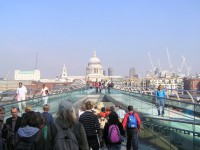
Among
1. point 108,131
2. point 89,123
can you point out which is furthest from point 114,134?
point 89,123

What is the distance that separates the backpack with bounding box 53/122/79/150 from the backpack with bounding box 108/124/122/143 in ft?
9.00

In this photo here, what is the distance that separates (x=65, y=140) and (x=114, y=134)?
2915 millimetres

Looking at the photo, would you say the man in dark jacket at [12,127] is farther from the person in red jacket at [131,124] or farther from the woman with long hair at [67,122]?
the person in red jacket at [131,124]

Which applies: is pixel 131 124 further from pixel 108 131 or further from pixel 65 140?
pixel 65 140

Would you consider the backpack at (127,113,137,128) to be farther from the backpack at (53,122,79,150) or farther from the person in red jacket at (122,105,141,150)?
the backpack at (53,122,79,150)

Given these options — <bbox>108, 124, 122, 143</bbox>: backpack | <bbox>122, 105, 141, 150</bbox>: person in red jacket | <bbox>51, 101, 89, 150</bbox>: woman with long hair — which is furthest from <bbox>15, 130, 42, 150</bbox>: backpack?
<bbox>122, 105, 141, 150</bbox>: person in red jacket

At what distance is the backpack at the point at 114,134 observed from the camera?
26.3 feet

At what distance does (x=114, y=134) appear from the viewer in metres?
8.03

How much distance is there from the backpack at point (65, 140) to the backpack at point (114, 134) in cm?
274

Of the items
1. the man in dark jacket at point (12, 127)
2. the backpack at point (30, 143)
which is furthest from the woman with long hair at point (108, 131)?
the backpack at point (30, 143)

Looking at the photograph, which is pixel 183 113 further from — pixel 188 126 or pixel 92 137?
pixel 92 137

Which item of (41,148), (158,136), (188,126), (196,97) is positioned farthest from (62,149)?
(196,97)

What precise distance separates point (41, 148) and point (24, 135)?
285 millimetres

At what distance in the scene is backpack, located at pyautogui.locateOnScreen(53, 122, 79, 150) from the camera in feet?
17.0
